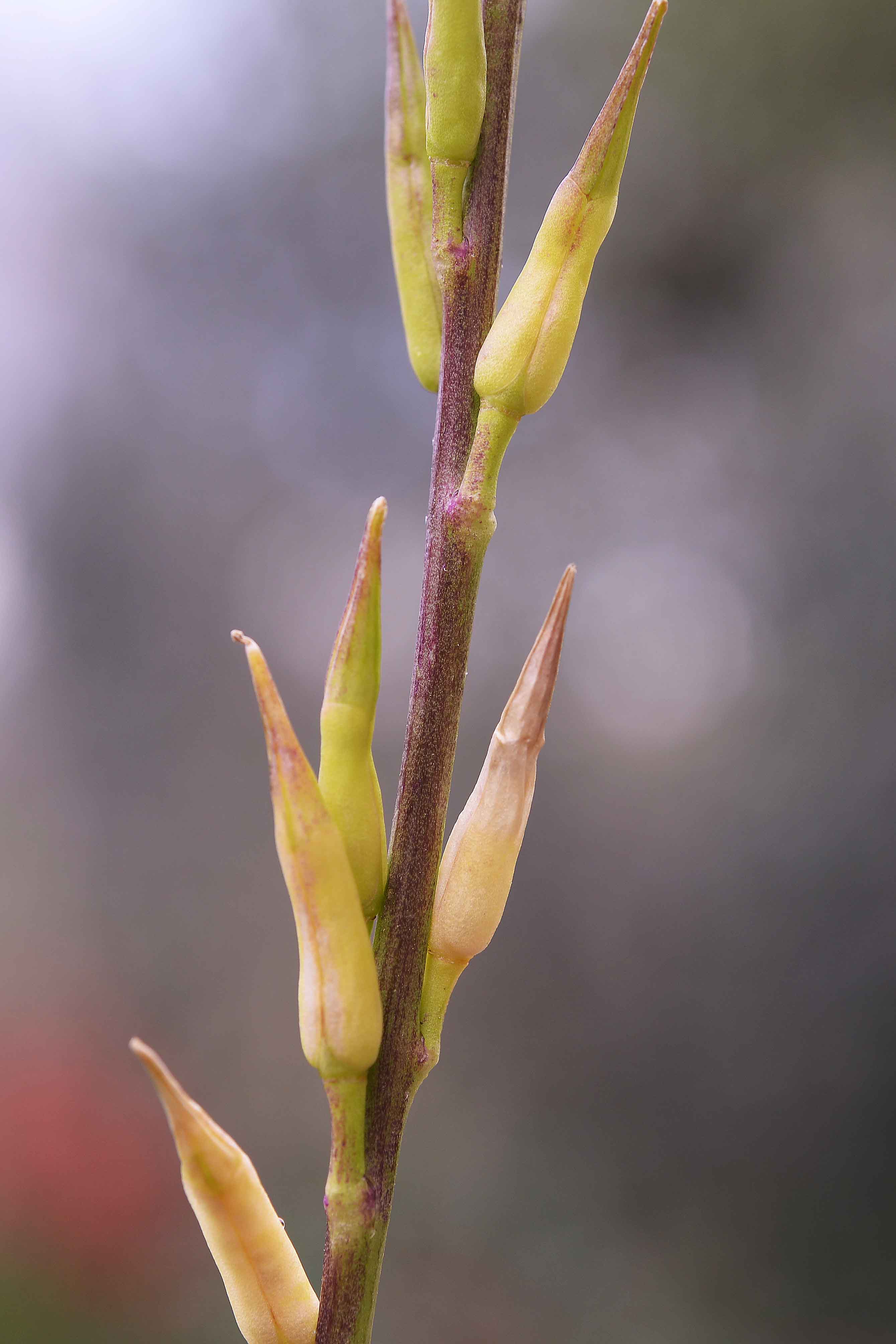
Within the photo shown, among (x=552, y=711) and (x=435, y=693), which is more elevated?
(x=552, y=711)

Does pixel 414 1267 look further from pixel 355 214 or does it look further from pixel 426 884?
pixel 355 214

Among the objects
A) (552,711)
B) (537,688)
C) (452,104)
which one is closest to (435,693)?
(537,688)

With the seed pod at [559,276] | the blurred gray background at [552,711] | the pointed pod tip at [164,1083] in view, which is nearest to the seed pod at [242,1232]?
the pointed pod tip at [164,1083]

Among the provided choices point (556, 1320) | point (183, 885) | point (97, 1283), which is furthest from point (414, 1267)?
point (183, 885)

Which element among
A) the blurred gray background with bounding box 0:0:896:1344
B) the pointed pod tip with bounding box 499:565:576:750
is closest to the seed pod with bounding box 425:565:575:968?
the pointed pod tip with bounding box 499:565:576:750

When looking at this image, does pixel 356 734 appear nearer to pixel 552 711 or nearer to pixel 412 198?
pixel 412 198

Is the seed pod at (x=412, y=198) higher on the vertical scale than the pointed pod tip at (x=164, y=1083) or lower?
higher

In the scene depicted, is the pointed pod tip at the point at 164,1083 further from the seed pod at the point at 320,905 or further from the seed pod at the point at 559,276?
the seed pod at the point at 559,276
